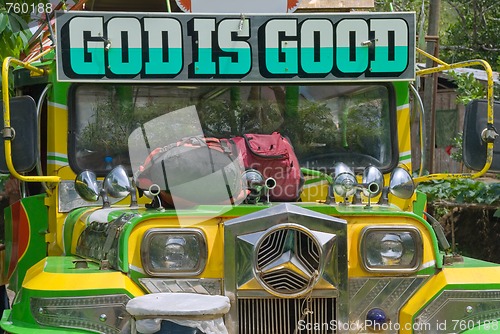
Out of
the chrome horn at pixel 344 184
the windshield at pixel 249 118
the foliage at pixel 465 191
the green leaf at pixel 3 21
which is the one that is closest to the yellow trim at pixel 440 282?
the chrome horn at pixel 344 184

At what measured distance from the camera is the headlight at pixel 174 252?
420 cm

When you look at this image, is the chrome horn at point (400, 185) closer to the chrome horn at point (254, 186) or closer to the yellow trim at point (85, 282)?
the chrome horn at point (254, 186)

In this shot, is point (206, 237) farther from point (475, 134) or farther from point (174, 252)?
point (475, 134)

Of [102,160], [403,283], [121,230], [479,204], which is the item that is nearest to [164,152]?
[121,230]

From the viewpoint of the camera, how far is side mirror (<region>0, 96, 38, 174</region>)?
489cm

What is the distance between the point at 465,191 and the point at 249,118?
23.8ft

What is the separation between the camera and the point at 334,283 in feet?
13.8

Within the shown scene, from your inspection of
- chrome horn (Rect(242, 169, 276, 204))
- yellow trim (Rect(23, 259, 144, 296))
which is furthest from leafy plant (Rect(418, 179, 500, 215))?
yellow trim (Rect(23, 259, 144, 296))

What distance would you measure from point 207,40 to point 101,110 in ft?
2.71

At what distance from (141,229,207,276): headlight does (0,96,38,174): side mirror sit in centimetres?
108

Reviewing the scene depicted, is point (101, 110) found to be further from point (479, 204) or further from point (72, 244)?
point (479, 204)

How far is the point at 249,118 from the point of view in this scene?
5762 millimetres

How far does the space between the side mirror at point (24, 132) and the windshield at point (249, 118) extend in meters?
0.72

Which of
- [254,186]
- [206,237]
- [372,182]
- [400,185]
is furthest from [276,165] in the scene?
[206,237]
